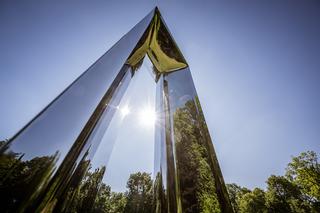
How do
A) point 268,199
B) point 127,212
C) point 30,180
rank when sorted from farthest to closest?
1. point 268,199
2. point 127,212
3. point 30,180

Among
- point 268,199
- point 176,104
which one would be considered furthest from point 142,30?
point 268,199

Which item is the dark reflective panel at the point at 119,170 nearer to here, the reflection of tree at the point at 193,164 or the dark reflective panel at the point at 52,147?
the dark reflective panel at the point at 52,147

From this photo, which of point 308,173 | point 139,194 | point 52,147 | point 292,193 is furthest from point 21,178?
point 292,193

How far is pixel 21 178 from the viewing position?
10.0 inches

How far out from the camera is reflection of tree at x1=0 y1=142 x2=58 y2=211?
0.75 ft

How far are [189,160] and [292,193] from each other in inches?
973

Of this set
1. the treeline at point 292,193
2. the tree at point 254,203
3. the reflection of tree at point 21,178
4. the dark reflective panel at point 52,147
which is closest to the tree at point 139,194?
the dark reflective panel at point 52,147

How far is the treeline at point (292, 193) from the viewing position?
13664mm

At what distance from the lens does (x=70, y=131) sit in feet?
1.12

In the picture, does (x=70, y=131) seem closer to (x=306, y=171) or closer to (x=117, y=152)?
(x=117, y=152)

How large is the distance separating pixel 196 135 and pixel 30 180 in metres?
0.52

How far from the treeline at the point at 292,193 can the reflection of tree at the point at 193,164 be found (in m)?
15.6

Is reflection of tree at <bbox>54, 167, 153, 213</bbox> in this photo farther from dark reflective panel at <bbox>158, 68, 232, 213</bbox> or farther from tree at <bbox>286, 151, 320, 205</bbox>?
tree at <bbox>286, 151, 320, 205</bbox>

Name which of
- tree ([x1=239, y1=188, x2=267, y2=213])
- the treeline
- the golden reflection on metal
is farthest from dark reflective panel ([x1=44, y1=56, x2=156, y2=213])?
tree ([x1=239, y1=188, x2=267, y2=213])
